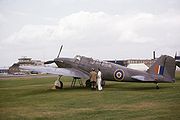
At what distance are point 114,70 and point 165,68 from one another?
10.0 feet

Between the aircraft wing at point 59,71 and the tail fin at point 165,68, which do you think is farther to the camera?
the aircraft wing at point 59,71

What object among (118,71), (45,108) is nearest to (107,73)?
(118,71)

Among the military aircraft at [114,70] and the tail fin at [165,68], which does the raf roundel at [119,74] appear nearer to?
the military aircraft at [114,70]

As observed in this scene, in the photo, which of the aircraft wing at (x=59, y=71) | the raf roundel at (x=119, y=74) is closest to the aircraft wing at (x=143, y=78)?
the raf roundel at (x=119, y=74)

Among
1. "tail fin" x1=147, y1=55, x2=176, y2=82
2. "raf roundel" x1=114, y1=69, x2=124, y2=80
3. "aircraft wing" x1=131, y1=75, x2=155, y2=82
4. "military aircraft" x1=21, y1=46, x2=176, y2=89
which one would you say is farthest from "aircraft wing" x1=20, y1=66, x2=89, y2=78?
"tail fin" x1=147, y1=55, x2=176, y2=82

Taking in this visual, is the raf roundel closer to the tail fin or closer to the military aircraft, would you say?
the military aircraft

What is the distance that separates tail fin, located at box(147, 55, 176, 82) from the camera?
56.2 ft

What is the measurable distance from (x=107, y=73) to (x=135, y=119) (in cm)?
1070

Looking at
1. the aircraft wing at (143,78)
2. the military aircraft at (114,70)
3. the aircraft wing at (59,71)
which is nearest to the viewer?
the aircraft wing at (143,78)

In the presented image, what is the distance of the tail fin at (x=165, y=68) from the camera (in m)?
17.1

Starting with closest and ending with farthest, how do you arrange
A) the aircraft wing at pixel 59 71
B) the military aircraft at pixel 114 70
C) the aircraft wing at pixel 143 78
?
the aircraft wing at pixel 143 78, the military aircraft at pixel 114 70, the aircraft wing at pixel 59 71

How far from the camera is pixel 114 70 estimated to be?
18297 millimetres

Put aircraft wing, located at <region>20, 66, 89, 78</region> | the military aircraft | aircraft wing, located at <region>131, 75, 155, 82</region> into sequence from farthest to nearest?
aircraft wing, located at <region>20, 66, 89, 78</region> < the military aircraft < aircraft wing, located at <region>131, 75, 155, 82</region>

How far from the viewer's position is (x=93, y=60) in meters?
19.4
